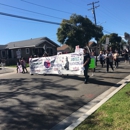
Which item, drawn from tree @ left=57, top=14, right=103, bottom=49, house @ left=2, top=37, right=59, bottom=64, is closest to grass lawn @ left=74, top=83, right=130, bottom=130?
house @ left=2, top=37, right=59, bottom=64

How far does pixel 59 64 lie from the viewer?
537 inches

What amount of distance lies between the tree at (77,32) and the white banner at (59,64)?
26952mm

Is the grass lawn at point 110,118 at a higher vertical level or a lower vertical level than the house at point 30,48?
lower

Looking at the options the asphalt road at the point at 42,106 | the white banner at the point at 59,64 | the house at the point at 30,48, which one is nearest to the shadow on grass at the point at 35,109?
the asphalt road at the point at 42,106

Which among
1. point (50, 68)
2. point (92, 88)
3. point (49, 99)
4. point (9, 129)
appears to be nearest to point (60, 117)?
point (9, 129)

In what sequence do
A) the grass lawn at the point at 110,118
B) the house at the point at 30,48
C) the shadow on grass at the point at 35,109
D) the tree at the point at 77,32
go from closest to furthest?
1. the grass lawn at the point at 110,118
2. the shadow on grass at the point at 35,109
3. the house at the point at 30,48
4. the tree at the point at 77,32

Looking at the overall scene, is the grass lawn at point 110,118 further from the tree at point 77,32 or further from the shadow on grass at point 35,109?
the tree at point 77,32

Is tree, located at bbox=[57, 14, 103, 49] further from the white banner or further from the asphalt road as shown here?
the asphalt road

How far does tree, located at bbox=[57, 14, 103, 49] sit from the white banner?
2695cm

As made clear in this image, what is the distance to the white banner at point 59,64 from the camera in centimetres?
1204

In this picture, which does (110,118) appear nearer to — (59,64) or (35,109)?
(35,109)

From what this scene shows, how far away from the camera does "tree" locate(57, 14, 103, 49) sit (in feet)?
138

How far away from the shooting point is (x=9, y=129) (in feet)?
16.8

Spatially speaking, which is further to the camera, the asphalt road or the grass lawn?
the asphalt road
